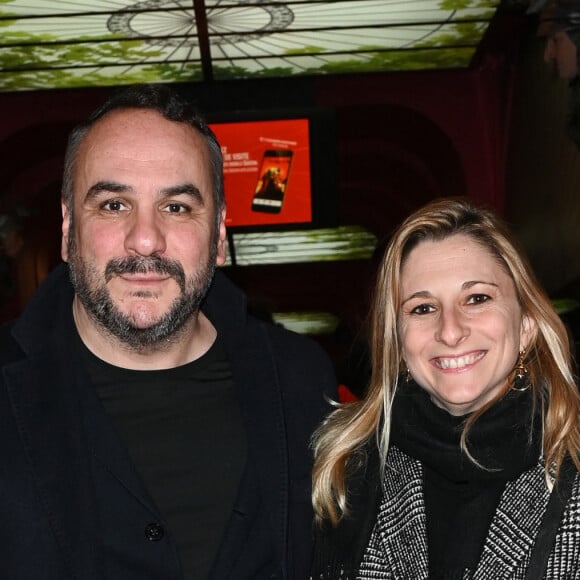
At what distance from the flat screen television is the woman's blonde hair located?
11.8 feet

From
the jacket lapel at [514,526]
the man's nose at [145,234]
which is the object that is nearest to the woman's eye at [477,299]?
the jacket lapel at [514,526]

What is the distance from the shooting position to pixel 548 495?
1978 millimetres

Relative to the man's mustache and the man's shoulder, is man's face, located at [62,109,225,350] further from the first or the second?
the man's shoulder

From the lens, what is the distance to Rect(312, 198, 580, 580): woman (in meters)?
2.00

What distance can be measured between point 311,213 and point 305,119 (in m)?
0.62

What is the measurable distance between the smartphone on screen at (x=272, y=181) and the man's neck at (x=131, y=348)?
12.6 ft

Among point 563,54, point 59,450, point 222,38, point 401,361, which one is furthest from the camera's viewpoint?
point 222,38

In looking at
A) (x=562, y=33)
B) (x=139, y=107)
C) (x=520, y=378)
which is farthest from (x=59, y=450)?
(x=562, y=33)

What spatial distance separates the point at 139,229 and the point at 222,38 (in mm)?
4040

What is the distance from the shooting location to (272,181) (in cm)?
604

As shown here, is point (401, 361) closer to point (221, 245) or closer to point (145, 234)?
point (221, 245)

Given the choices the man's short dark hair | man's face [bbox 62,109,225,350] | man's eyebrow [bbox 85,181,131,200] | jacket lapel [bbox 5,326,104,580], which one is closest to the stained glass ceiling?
the man's short dark hair

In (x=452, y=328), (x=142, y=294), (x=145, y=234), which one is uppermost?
(x=145, y=234)

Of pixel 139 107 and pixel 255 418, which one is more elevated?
pixel 139 107
